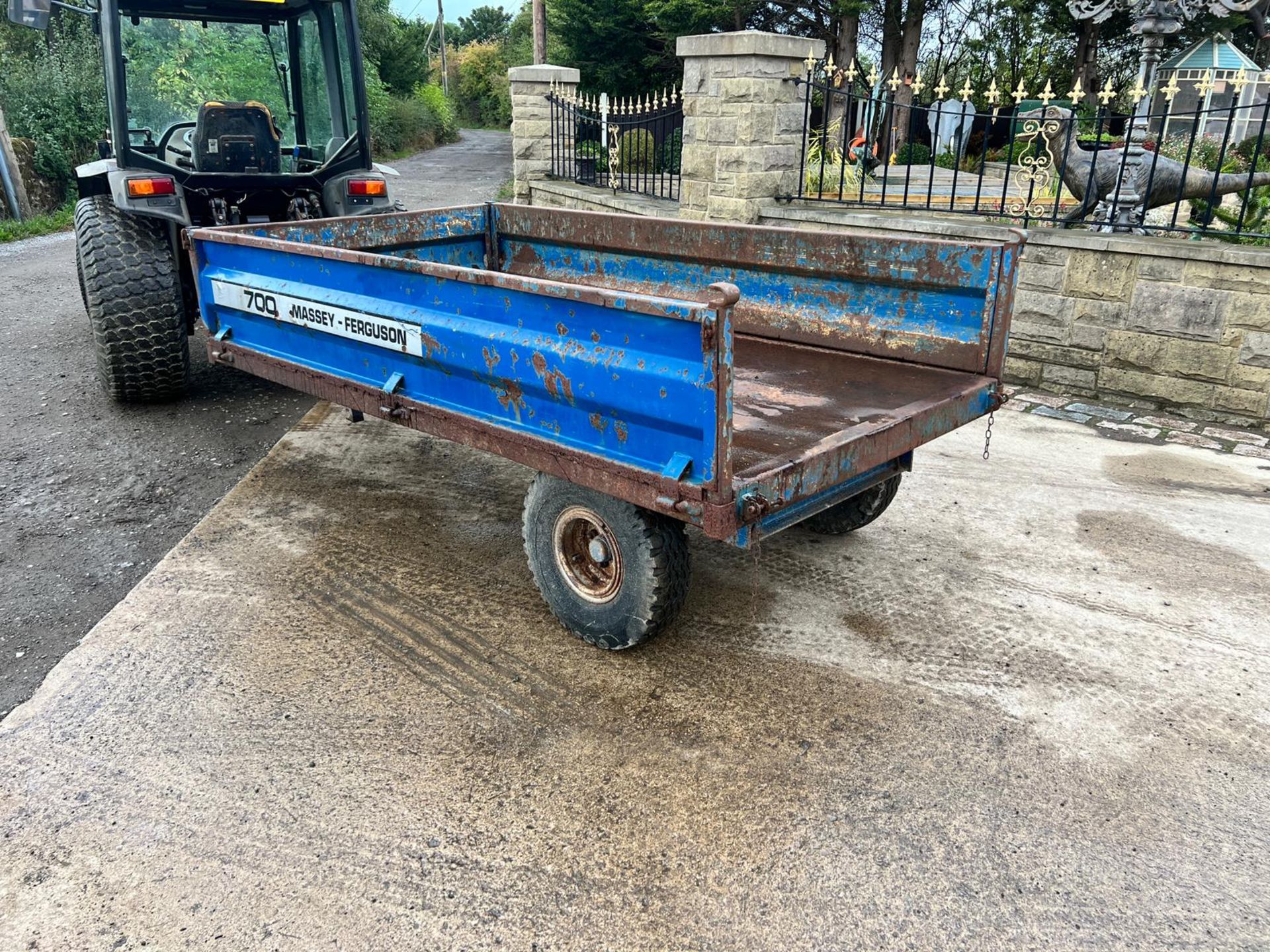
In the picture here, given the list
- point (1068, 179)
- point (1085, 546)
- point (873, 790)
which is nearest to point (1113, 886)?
point (873, 790)

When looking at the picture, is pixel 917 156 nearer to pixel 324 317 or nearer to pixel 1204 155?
pixel 1204 155

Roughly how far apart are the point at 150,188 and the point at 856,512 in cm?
444

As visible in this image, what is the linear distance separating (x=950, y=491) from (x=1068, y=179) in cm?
313

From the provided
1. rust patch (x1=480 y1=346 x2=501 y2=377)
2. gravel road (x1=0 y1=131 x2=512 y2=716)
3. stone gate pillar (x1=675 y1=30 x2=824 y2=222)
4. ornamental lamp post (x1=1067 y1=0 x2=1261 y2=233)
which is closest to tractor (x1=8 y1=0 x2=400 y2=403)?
gravel road (x1=0 y1=131 x2=512 y2=716)

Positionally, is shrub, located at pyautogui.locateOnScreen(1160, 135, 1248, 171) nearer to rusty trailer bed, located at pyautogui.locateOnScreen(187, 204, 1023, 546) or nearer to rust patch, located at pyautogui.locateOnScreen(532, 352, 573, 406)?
rusty trailer bed, located at pyautogui.locateOnScreen(187, 204, 1023, 546)

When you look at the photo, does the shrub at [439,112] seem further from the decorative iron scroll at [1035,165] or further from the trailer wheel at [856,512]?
the trailer wheel at [856,512]

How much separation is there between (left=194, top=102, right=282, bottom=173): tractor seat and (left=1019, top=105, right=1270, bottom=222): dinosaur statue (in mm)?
4987

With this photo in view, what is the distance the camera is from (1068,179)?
6.67 meters

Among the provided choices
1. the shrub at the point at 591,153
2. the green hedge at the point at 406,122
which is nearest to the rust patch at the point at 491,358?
the shrub at the point at 591,153

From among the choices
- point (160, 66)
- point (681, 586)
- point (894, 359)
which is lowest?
point (681, 586)

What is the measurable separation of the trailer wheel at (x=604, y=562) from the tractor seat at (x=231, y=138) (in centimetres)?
397

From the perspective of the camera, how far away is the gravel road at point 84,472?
12.4ft

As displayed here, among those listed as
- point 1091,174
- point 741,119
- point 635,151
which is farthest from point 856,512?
point 635,151

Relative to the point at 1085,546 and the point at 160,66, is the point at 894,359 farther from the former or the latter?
the point at 160,66
